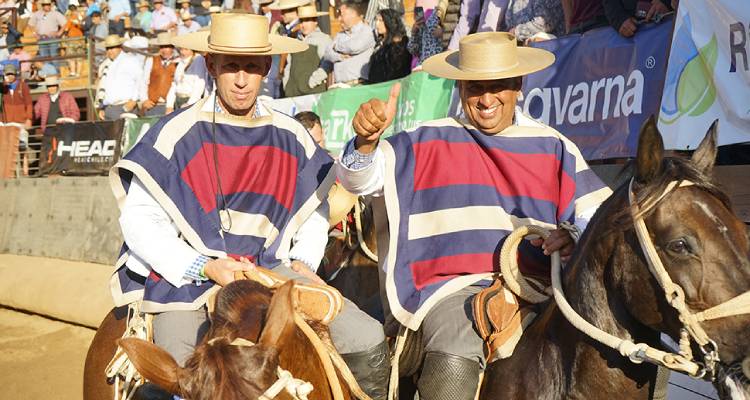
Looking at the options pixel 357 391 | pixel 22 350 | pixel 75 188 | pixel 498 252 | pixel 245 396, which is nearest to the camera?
pixel 245 396

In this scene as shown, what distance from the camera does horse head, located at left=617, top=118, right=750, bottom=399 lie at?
2668 mm

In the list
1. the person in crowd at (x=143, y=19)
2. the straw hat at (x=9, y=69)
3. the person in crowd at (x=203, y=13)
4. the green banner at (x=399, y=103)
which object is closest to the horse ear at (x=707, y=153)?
the green banner at (x=399, y=103)

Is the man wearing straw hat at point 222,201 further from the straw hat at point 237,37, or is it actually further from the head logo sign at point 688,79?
the head logo sign at point 688,79

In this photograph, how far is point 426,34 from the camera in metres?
10.0

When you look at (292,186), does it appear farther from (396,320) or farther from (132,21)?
(132,21)

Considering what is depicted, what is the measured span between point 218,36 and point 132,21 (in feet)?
52.5

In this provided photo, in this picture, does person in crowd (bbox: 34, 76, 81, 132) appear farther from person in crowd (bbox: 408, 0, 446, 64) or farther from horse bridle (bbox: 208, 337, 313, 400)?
horse bridle (bbox: 208, 337, 313, 400)

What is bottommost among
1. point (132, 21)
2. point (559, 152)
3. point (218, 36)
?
point (132, 21)

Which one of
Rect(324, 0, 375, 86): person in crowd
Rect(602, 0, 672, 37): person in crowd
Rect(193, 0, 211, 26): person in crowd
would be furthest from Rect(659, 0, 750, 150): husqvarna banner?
Rect(193, 0, 211, 26): person in crowd

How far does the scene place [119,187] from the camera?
4.05 meters

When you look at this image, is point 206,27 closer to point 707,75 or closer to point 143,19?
point 707,75

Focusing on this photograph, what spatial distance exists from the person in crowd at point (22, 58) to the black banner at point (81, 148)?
5582mm

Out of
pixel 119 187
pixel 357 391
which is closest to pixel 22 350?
pixel 119 187

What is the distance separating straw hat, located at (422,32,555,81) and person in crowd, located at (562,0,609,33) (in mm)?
3556
